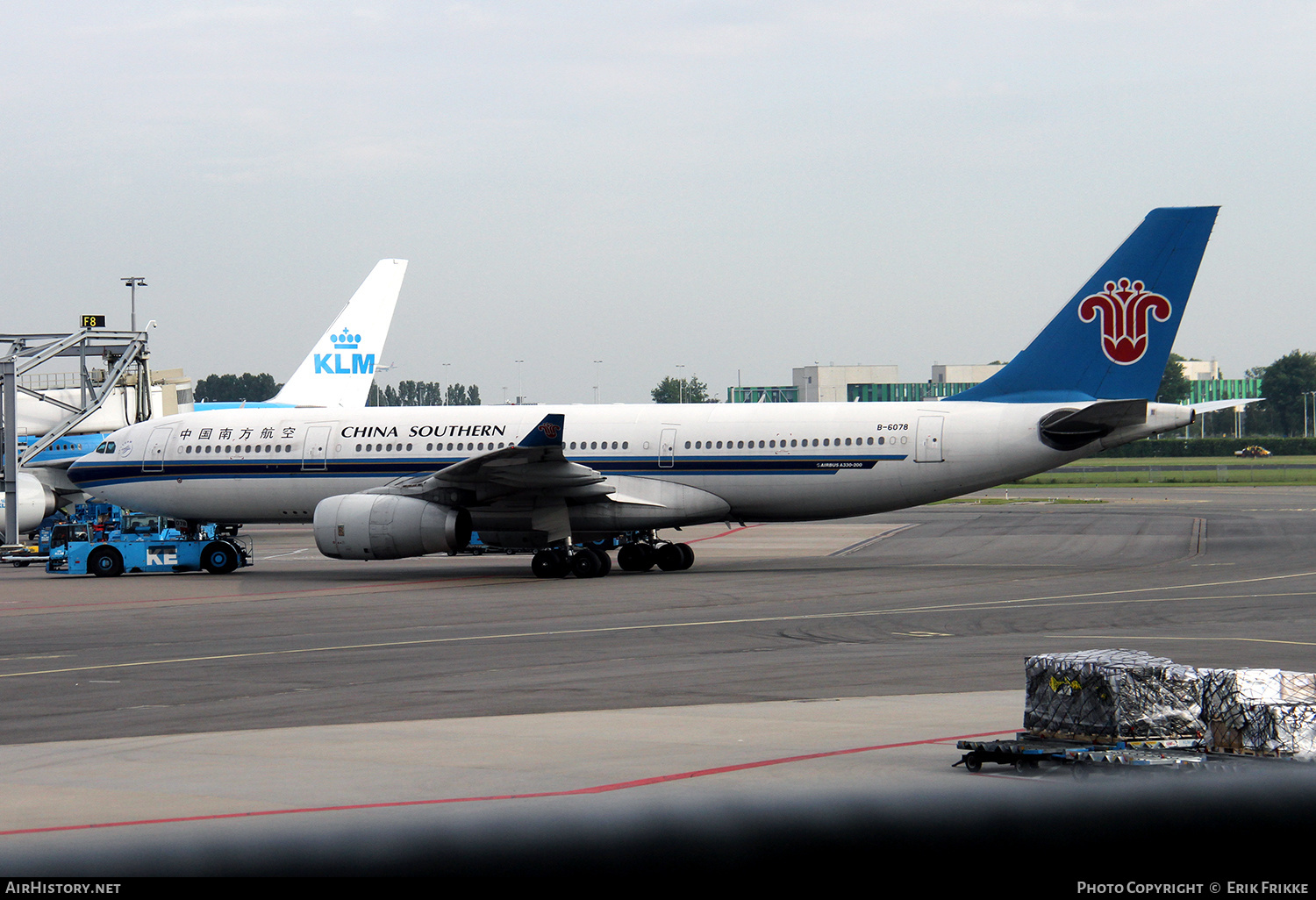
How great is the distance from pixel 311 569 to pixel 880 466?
15.4 metres

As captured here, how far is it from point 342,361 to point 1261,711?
61.8m

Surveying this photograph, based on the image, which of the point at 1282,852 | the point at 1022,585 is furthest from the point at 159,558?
the point at 1282,852

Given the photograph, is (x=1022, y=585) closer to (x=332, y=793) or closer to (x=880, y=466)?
(x=880, y=466)

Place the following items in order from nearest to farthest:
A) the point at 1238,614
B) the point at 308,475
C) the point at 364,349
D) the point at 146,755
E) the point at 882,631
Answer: the point at 146,755, the point at 882,631, the point at 1238,614, the point at 308,475, the point at 364,349

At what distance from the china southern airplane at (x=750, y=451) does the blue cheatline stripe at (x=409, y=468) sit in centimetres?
4

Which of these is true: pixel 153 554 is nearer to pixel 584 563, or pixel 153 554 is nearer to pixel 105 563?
pixel 105 563

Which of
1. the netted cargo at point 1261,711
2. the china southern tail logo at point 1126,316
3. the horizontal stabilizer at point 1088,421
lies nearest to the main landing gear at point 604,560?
the horizontal stabilizer at point 1088,421

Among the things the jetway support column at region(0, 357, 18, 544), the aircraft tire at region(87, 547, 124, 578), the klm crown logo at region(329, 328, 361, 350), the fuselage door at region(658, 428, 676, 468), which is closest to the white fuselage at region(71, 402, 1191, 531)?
the fuselage door at region(658, 428, 676, 468)

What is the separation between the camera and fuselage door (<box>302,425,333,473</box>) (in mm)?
33094

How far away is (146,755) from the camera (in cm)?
1040

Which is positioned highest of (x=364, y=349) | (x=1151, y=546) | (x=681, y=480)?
(x=364, y=349)

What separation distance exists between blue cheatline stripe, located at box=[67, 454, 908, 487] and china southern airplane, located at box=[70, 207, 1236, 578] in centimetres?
4

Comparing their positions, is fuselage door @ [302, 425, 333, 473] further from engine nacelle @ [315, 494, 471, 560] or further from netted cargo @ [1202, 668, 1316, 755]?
netted cargo @ [1202, 668, 1316, 755]

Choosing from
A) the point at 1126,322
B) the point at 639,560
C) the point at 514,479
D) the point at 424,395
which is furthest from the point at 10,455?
the point at 424,395
